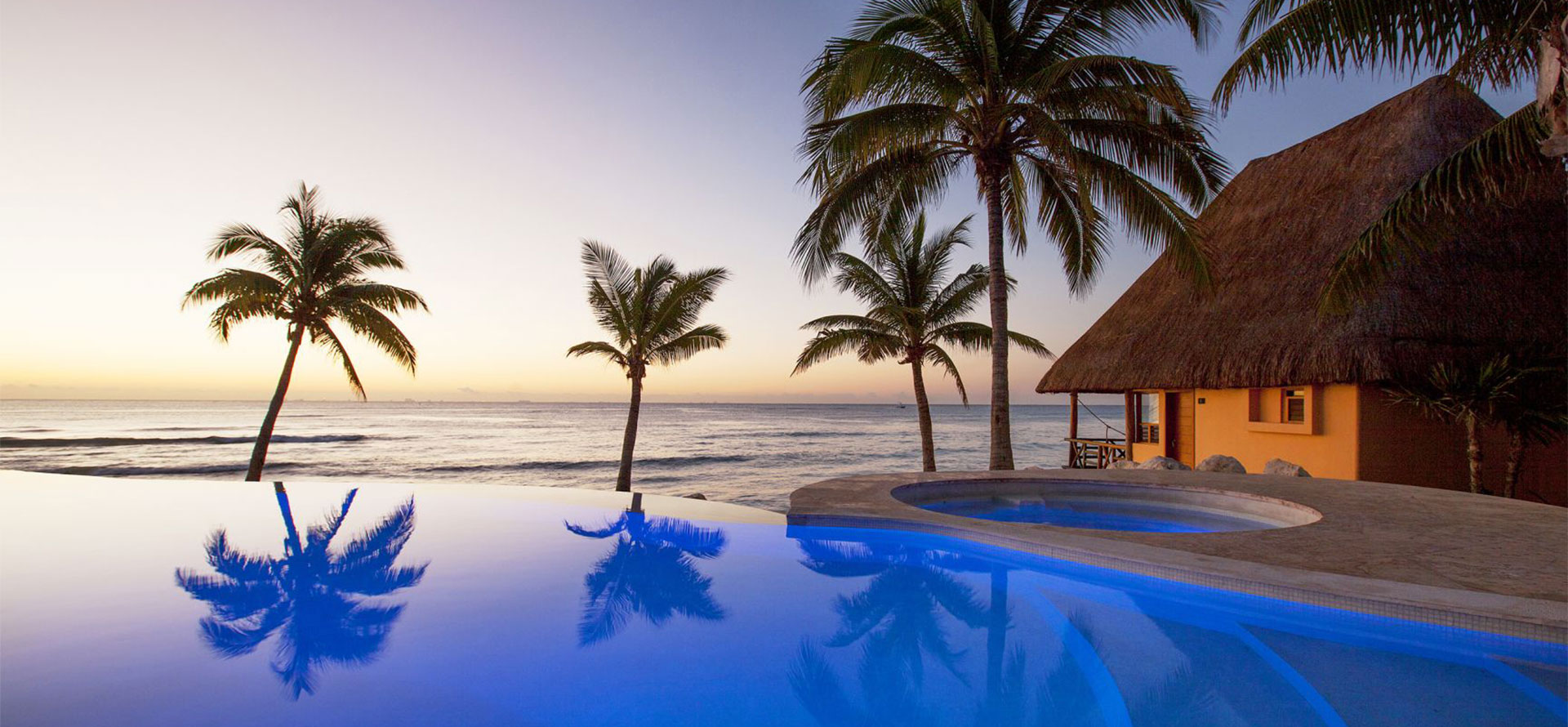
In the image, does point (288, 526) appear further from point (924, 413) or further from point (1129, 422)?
point (1129, 422)

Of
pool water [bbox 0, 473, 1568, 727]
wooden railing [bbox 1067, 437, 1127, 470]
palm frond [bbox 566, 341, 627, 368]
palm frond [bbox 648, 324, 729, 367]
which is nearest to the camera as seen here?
pool water [bbox 0, 473, 1568, 727]

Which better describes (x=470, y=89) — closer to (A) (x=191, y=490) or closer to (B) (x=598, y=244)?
(B) (x=598, y=244)

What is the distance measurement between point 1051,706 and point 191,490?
1162 cm

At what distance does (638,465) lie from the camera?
23938mm

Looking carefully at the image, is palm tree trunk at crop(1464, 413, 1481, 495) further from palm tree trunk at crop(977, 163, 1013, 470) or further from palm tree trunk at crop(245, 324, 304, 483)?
palm tree trunk at crop(245, 324, 304, 483)

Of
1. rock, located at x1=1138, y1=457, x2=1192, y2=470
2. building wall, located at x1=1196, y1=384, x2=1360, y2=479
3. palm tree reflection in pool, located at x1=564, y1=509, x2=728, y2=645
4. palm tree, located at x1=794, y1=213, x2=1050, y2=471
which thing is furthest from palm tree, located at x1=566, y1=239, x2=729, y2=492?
building wall, located at x1=1196, y1=384, x2=1360, y2=479

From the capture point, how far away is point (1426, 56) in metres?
5.07

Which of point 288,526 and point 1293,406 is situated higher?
point 1293,406

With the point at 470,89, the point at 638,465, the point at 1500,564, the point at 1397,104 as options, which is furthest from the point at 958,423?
the point at 1500,564

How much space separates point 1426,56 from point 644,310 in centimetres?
1074

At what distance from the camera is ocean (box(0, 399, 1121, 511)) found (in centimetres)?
2103

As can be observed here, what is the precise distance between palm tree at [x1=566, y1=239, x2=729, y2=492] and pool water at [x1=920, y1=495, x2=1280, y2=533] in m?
6.72

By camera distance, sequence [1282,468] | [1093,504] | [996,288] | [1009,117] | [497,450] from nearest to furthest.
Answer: [1093,504]
[1009,117]
[996,288]
[1282,468]
[497,450]

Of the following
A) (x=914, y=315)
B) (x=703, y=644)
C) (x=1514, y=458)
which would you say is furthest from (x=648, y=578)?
(x=1514, y=458)
